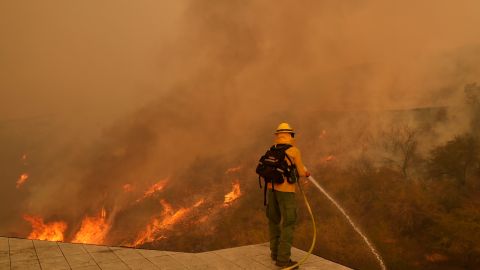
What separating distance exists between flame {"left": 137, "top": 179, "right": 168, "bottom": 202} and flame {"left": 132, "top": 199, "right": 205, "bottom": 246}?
313 centimetres

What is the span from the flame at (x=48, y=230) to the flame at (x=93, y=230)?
1915mm

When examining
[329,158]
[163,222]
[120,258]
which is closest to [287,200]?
[120,258]

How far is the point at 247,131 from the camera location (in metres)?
32.6

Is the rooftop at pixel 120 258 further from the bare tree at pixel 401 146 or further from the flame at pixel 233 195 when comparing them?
the bare tree at pixel 401 146

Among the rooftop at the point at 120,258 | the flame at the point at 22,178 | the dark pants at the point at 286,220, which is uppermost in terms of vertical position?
the flame at the point at 22,178

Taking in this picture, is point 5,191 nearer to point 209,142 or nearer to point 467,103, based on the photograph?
point 209,142

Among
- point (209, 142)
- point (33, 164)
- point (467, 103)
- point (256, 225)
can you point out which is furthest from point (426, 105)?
point (33, 164)

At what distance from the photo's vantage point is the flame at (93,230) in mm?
26859

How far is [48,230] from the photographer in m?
29.8

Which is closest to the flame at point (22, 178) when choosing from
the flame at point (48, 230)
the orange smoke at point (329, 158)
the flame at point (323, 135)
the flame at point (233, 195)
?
the flame at point (48, 230)

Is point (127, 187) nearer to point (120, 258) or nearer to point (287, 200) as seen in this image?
point (120, 258)

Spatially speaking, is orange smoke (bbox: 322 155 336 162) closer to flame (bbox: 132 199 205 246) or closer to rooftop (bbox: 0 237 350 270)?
flame (bbox: 132 199 205 246)

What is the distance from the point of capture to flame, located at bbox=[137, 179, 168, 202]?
92.0 ft

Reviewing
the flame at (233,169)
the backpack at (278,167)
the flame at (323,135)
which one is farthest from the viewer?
the flame at (323,135)
